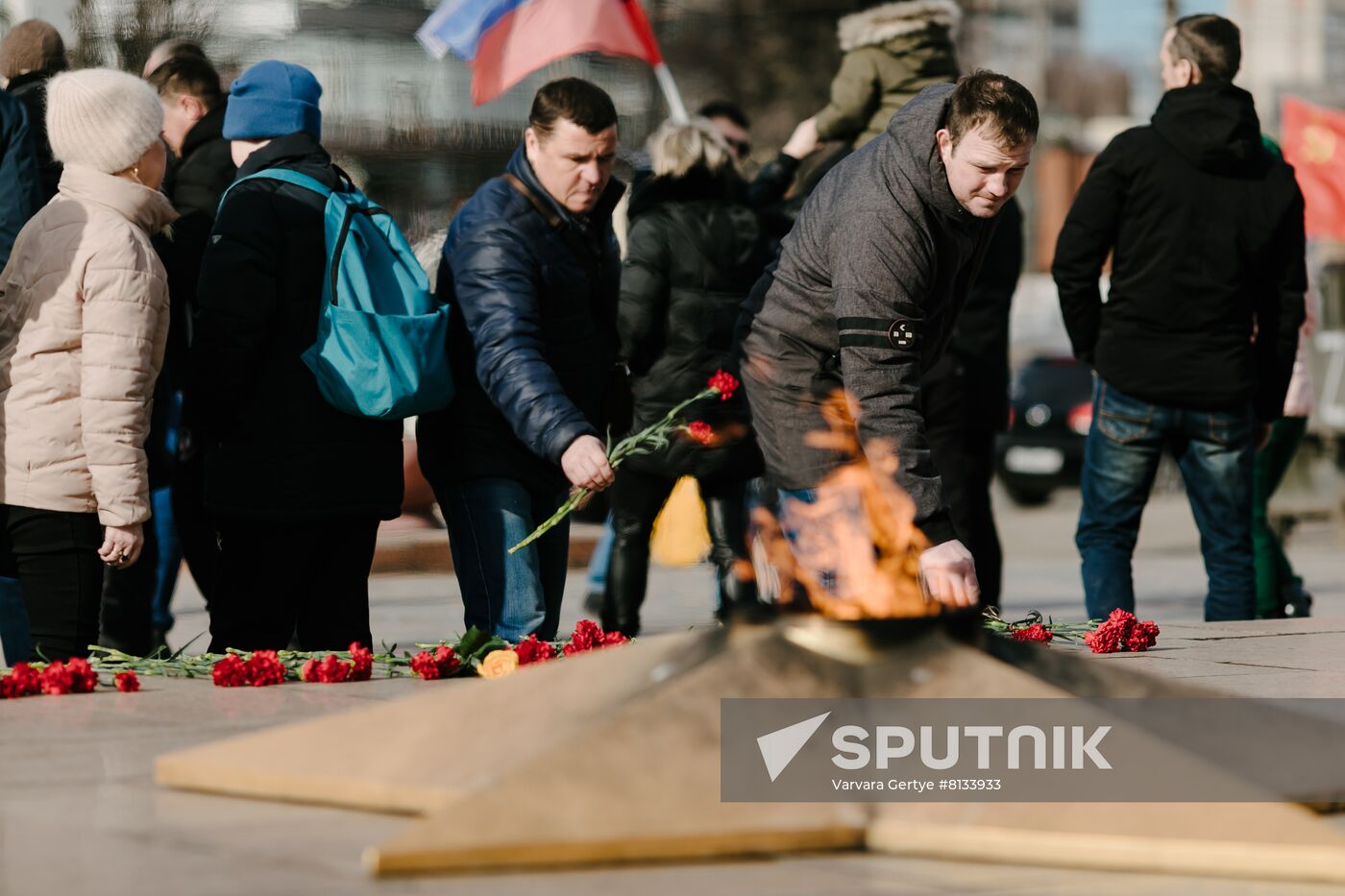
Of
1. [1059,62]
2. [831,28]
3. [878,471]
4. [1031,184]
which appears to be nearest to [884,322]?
[878,471]

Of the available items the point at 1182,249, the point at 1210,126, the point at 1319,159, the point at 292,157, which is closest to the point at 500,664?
the point at 292,157

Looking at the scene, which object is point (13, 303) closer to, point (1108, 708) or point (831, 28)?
point (1108, 708)

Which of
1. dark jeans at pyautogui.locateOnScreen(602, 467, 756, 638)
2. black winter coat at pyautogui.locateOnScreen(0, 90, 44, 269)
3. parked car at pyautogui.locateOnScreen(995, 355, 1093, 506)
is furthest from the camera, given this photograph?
parked car at pyautogui.locateOnScreen(995, 355, 1093, 506)

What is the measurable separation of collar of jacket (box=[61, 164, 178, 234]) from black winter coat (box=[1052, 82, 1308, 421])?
10.2ft

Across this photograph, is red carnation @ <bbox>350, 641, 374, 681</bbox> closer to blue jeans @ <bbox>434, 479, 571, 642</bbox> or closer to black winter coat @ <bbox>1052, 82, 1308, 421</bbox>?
blue jeans @ <bbox>434, 479, 571, 642</bbox>

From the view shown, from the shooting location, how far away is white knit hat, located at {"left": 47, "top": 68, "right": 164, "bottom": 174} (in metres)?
5.41

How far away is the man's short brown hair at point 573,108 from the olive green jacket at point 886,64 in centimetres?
219

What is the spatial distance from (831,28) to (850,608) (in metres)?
27.5

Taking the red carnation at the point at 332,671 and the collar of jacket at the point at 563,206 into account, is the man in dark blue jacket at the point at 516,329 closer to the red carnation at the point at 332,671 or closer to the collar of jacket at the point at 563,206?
the collar of jacket at the point at 563,206

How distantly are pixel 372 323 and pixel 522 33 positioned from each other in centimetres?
449

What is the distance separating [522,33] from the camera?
32.0 ft

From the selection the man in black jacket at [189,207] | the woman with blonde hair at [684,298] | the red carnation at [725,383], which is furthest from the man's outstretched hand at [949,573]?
the woman with blonde hair at [684,298]

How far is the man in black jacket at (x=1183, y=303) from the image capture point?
7020 millimetres

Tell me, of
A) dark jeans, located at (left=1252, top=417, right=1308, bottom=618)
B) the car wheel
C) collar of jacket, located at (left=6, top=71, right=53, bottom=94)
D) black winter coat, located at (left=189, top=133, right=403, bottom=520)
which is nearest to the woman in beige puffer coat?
black winter coat, located at (left=189, top=133, right=403, bottom=520)
